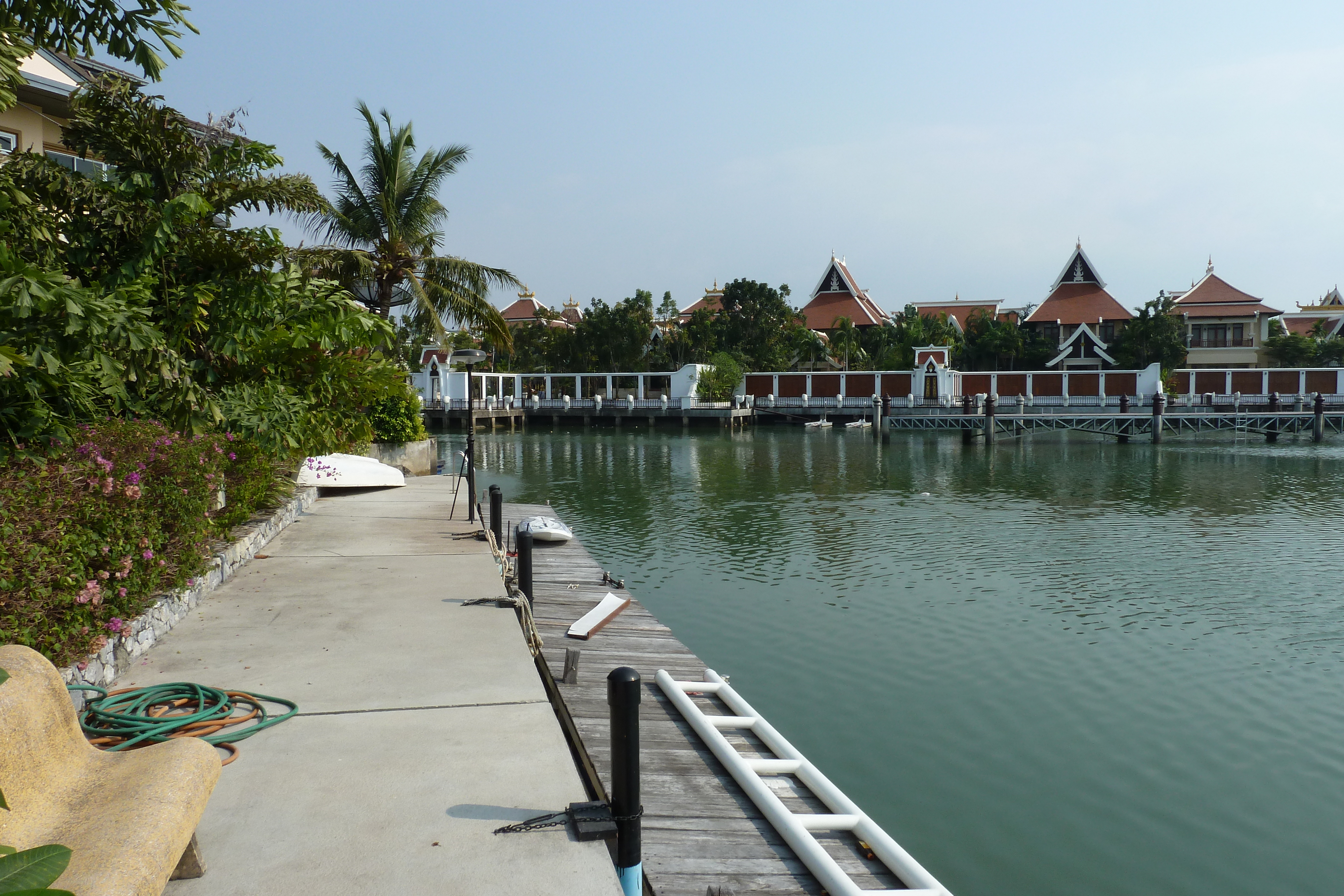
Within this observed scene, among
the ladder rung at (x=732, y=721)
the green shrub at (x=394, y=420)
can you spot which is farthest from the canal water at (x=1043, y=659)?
the green shrub at (x=394, y=420)

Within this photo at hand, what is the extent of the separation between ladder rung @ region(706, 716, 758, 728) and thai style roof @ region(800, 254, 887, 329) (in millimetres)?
64052

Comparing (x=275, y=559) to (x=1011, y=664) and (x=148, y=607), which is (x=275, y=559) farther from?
(x=1011, y=664)

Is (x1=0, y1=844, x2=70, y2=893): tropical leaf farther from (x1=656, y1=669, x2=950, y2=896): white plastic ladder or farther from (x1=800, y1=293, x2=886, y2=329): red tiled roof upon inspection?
(x1=800, y1=293, x2=886, y2=329): red tiled roof

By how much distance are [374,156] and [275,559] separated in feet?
55.3

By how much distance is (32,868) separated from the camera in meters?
1.76

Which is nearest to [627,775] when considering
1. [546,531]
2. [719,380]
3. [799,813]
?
[799,813]

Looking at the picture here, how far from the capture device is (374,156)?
23672 millimetres

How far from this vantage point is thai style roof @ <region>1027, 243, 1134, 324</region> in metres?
65.1

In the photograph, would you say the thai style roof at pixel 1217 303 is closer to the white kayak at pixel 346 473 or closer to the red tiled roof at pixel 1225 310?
the red tiled roof at pixel 1225 310

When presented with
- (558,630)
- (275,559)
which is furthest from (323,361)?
(558,630)

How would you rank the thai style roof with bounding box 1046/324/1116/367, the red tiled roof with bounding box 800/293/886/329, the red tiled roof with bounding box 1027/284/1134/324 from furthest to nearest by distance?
the red tiled roof with bounding box 800/293/886/329 < the red tiled roof with bounding box 1027/284/1134/324 < the thai style roof with bounding box 1046/324/1116/367

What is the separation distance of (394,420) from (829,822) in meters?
18.9

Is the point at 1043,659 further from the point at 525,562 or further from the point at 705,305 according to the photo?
the point at 705,305

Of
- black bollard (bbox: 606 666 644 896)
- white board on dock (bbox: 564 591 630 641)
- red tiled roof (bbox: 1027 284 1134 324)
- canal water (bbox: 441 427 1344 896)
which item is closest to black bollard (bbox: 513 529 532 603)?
white board on dock (bbox: 564 591 630 641)
